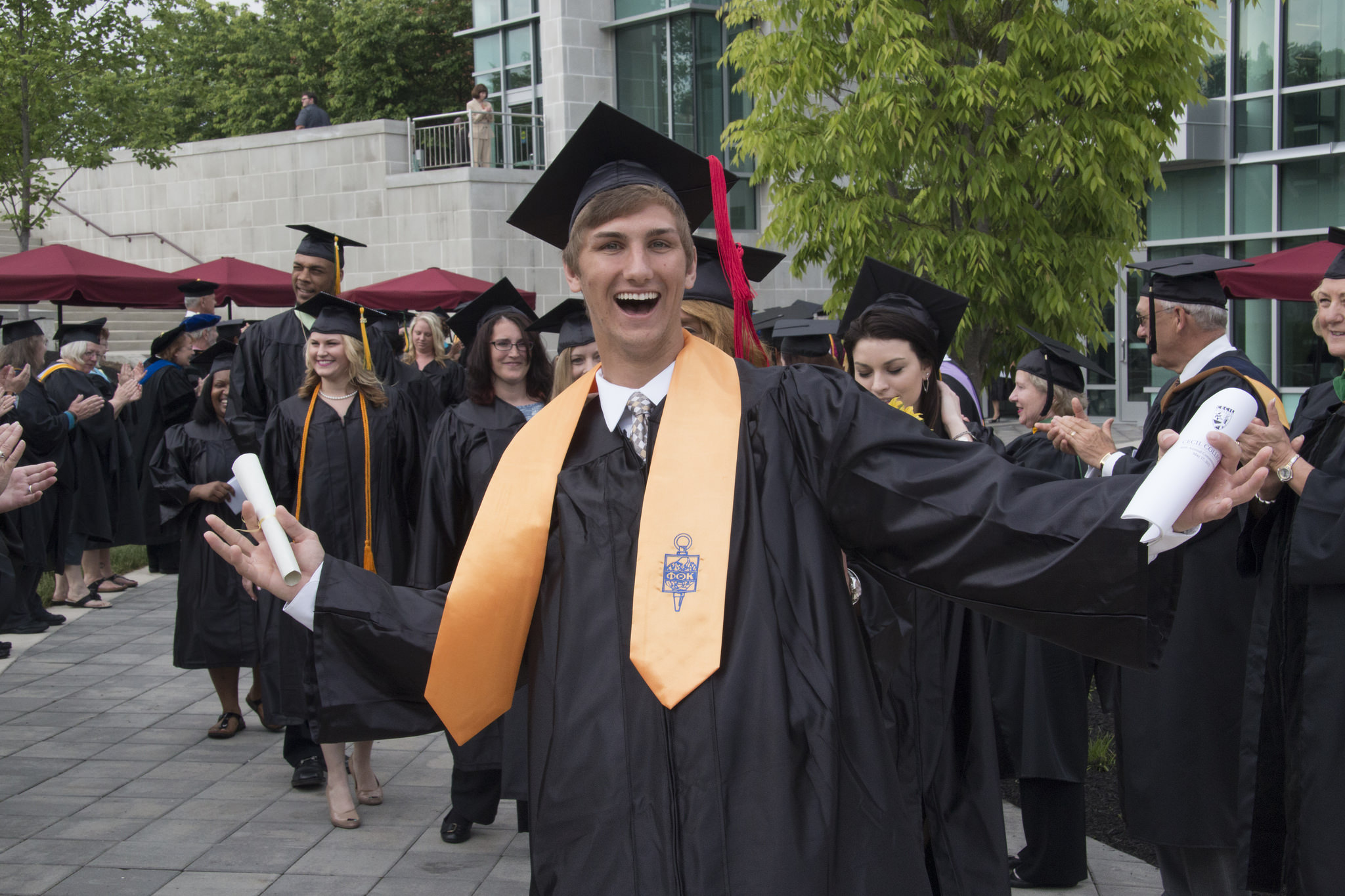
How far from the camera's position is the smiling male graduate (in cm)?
192

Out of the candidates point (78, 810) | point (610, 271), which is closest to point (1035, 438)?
point (610, 271)

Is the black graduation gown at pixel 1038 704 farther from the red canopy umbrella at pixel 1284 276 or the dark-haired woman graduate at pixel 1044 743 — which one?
the red canopy umbrella at pixel 1284 276

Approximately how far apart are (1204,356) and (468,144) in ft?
56.7

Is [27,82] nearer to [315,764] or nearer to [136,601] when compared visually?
[136,601]

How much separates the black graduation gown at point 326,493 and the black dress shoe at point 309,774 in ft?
1.00

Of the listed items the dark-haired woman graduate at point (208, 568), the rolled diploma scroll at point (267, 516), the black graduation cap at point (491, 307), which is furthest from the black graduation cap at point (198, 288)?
the rolled diploma scroll at point (267, 516)

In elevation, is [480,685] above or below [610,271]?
below

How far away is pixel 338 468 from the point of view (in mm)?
5395

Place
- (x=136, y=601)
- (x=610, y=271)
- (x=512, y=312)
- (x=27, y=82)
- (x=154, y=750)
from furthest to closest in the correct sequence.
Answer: (x=27, y=82)
(x=136, y=601)
(x=154, y=750)
(x=512, y=312)
(x=610, y=271)

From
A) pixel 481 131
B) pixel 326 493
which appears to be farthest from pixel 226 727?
pixel 481 131

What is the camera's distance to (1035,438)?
17.7 feet

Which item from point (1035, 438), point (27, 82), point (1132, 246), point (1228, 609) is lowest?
point (1228, 609)

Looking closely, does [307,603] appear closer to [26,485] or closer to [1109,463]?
[1109,463]

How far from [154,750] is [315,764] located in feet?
3.78
